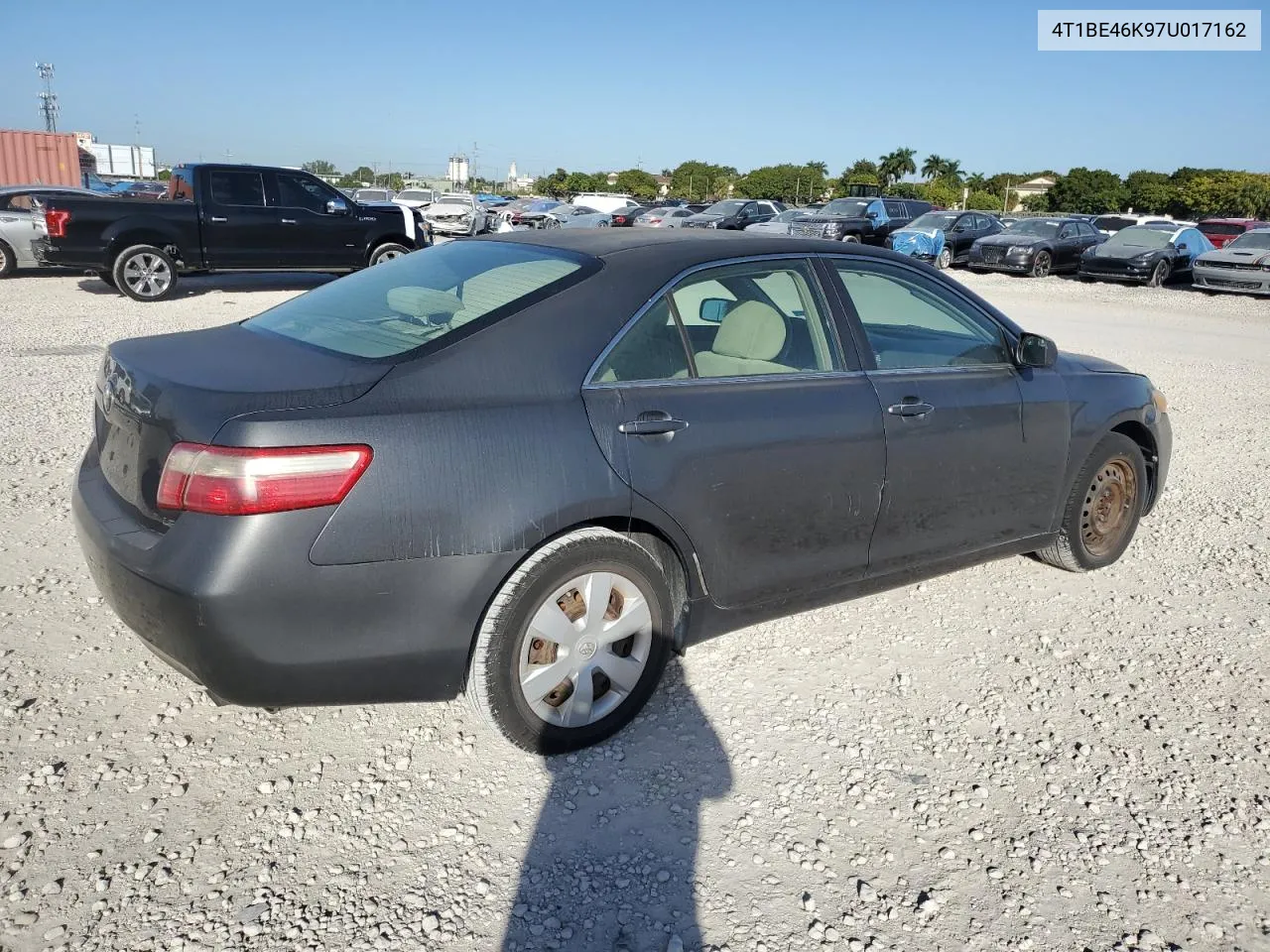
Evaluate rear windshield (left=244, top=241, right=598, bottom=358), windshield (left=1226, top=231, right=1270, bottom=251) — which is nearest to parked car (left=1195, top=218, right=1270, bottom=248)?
windshield (left=1226, top=231, right=1270, bottom=251)

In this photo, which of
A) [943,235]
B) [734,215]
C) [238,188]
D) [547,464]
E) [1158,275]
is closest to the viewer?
[547,464]

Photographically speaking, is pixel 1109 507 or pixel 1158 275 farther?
pixel 1158 275

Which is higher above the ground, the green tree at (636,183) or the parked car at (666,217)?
the green tree at (636,183)

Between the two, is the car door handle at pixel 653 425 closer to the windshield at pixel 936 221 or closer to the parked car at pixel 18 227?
the parked car at pixel 18 227

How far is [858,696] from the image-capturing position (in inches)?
138

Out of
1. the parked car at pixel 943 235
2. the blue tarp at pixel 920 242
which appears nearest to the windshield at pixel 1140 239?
the parked car at pixel 943 235

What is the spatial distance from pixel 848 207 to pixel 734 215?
4.71 meters

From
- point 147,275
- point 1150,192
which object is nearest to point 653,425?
point 147,275

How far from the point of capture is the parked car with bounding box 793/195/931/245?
25.3 meters

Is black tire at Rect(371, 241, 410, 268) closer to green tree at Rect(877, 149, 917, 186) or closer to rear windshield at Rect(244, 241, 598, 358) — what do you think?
rear windshield at Rect(244, 241, 598, 358)

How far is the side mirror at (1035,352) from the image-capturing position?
397cm

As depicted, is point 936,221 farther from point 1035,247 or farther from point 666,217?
point 666,217

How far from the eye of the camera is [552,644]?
9.55 ft

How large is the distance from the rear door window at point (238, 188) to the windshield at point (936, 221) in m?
17.1
